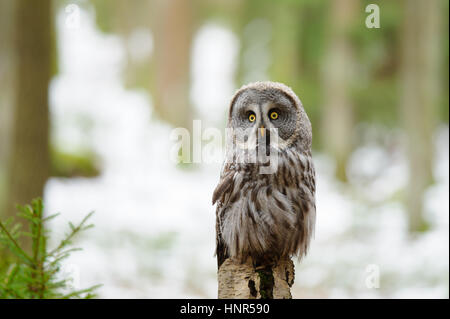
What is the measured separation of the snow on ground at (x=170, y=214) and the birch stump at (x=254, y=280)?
2.72ft

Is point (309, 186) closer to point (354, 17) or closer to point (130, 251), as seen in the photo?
point (130, 251)

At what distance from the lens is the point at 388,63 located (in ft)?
27.6

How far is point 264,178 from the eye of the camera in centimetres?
132

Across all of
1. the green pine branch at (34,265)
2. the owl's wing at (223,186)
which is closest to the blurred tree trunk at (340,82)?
the owl's wing at (223,186)

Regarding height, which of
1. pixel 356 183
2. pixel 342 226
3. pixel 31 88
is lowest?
pixel 342 226

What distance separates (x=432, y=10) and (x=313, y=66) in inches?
165

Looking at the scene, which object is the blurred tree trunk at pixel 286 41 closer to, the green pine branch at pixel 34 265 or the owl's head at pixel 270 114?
the owl's head at pixel 270 114

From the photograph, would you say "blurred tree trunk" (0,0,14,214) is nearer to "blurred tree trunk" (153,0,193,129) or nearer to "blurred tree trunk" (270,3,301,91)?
"blurred tree trunk" (153,0,193,129)

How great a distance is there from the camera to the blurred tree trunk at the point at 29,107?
2.85 m

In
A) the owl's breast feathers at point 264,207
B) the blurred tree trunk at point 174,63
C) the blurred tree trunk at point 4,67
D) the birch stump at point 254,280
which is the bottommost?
the birch stump at point 254,280

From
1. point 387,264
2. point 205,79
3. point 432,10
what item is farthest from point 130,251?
point 205,79

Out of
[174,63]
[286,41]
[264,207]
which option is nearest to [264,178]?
[264,207]

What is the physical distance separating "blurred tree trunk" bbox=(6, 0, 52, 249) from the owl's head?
195cm

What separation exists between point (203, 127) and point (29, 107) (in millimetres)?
2942
